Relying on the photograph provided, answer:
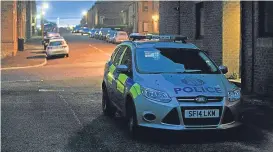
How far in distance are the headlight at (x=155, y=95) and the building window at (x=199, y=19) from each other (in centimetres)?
1219

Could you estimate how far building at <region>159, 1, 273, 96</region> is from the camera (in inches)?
500

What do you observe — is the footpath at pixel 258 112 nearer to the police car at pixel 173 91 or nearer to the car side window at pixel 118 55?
the police car at pixel 173 91

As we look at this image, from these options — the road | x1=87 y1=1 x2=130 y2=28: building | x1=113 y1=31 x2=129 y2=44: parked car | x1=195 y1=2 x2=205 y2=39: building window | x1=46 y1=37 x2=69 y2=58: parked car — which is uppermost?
x1=87 y1=1 x2=130 y2=28: building

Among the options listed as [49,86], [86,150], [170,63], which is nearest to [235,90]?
[170,63]

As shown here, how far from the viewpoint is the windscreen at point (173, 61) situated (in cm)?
774

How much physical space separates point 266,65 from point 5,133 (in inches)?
302

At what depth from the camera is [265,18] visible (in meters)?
12.9

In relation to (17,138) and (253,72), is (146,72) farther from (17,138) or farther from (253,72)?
(253,72)

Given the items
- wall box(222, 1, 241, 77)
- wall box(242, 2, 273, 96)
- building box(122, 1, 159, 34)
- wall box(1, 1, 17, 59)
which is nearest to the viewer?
wall box(242, 2, 273, 96)

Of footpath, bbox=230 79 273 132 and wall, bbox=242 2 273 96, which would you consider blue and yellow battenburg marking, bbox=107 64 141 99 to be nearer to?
footpath, bbox=230 79 273 132

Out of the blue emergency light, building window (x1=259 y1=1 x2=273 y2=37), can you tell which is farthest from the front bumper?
building window (x1=259 y1=1 x2=273 y2=37)

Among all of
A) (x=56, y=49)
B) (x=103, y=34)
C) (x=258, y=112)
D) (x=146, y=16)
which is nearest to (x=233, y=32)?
(x=258, y=112)

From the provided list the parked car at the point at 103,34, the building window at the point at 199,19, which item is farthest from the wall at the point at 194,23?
the parked car at the point at 103,34

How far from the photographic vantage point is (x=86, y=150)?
21.4ft
